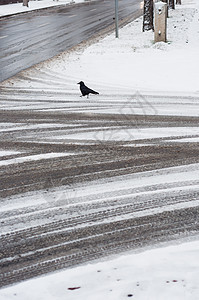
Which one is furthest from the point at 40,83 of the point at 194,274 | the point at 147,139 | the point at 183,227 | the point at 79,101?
the point at 194,274

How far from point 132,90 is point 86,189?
5297 millimetres

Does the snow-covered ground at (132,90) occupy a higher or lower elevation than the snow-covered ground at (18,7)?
lower

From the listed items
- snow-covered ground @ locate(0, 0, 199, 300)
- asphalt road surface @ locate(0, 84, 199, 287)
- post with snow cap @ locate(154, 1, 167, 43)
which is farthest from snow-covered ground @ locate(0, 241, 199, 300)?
post with snow cap @ locate(154, 1, 167, 43)

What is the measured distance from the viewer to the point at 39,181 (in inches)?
216

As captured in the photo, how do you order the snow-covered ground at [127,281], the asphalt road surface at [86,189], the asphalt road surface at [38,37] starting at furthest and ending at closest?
the asphalt road surface at [38,37] → the asphalt road surface at [86,189] → the snow-covered ground at [127,281]

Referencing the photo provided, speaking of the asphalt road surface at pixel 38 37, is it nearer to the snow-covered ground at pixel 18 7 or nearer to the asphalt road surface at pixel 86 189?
the snow-covered ground at pixel 18 7

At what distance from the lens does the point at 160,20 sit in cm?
1473

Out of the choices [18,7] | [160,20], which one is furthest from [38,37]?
[18,7]

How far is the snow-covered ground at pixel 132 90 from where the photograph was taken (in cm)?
344

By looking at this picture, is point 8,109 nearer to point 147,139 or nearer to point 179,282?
point 147,139

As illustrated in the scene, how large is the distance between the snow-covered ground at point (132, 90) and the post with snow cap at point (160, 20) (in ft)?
1.53

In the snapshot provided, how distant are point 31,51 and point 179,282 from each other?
14.0m

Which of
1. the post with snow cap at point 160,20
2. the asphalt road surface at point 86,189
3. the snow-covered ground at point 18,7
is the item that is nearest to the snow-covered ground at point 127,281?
the asphalt road surface at point 86,189

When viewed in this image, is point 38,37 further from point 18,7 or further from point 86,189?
point 18,7
